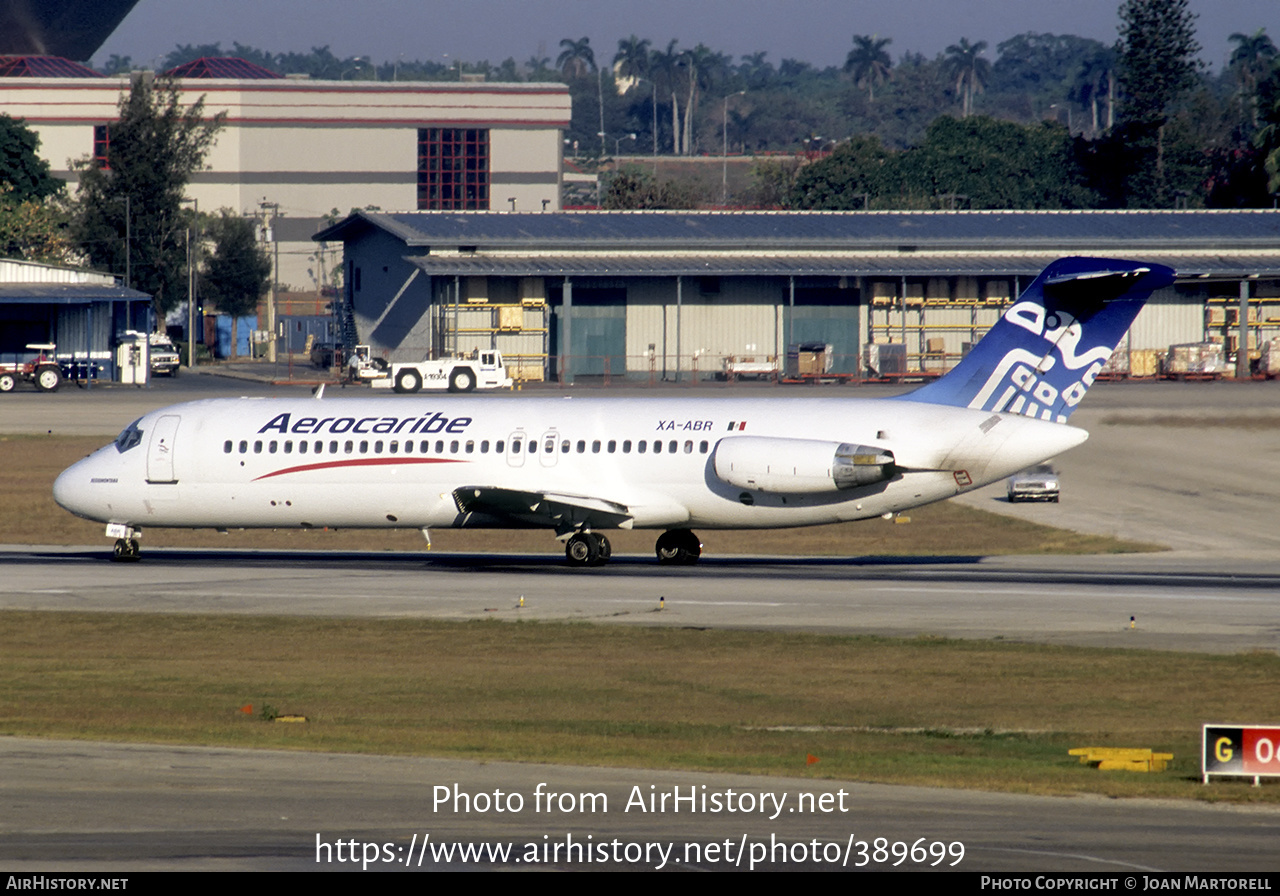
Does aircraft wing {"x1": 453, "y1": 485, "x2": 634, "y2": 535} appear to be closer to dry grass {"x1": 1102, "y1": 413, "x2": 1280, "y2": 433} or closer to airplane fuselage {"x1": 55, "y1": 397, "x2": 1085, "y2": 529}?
airplane fuselage {"x1": 55, "y1": 397, "x2": 1085, "y2": 529}

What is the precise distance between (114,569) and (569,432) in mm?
10608

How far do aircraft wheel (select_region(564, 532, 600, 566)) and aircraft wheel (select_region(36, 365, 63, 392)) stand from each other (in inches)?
2086

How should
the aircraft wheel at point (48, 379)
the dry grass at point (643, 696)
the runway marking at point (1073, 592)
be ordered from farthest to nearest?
1. the aircraft wheel at point (48, 379)
2. the runway marking at point (1073, 592)
3. the dry grass at point (643, 696)

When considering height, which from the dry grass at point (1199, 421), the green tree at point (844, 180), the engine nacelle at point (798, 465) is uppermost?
the green tree at point (844, 180)

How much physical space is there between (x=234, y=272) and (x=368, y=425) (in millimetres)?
92541

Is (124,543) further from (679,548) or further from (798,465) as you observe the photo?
(798,465)

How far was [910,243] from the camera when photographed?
88.6 m

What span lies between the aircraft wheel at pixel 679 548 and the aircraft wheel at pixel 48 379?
53.3 meters

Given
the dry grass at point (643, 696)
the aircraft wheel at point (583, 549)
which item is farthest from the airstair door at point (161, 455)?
the aircraft wheel at point (583, 549)

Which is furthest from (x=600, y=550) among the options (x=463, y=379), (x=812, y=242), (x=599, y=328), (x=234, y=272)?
(x=234, y=272)

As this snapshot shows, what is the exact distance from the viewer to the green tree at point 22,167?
116688 mm

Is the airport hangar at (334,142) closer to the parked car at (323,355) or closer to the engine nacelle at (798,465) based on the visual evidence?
the parked car at (323,355)

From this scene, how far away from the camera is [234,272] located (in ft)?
406
